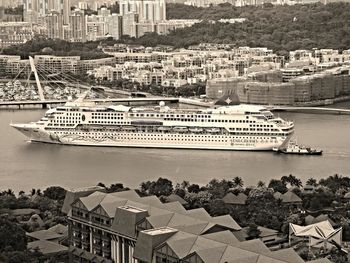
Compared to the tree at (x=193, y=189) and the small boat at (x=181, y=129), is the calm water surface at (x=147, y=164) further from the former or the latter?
the tree at (x=193, y=189)

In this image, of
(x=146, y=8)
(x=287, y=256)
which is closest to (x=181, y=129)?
(x=287, y=256)

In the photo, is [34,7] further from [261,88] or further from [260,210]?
[260,210]

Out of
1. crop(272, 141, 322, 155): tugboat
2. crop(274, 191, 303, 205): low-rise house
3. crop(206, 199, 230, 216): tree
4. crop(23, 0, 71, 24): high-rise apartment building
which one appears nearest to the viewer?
crop(206, 199, 230, 216): tree

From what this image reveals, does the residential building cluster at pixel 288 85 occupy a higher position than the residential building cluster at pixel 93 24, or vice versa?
the residential building cluster at pixel 93 24

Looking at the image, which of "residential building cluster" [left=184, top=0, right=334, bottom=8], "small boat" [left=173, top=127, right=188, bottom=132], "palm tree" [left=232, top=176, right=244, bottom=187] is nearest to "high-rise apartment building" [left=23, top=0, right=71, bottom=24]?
"residential building cluster" [left=184, top=0, right=334, bottom=8]

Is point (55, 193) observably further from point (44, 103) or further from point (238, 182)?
point (44, 103)

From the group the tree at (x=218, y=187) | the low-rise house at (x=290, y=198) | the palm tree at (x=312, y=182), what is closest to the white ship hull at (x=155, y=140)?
the palm tree at (x=312, y=182)

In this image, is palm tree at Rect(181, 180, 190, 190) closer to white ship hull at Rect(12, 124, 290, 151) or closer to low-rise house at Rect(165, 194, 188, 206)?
low-rise house at Rect(165, 194, 188, 206)
